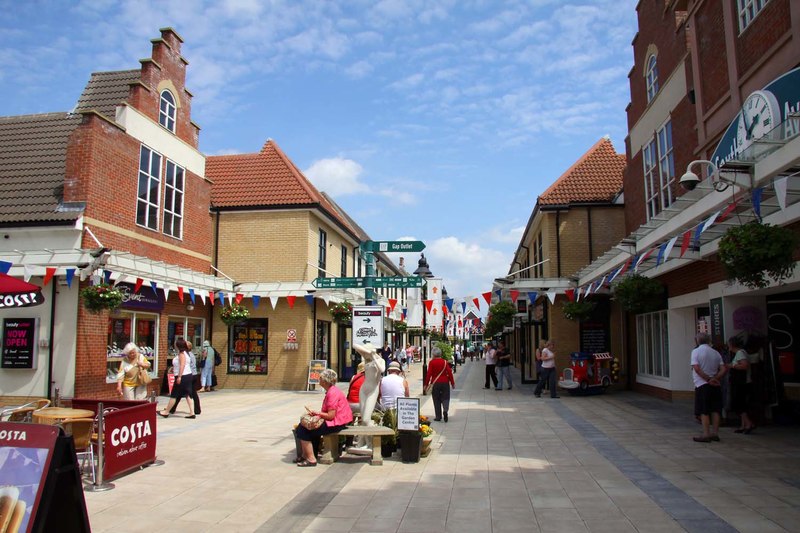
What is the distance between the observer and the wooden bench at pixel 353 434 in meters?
8.21

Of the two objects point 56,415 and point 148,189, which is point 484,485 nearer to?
point 56,415

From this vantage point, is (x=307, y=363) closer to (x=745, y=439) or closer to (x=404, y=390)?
(x=404, y=390)

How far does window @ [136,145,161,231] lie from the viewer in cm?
1658

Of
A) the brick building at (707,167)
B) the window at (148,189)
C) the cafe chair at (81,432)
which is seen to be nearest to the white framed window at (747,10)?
the brick building at (707,167)

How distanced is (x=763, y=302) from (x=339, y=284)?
26.8 ft

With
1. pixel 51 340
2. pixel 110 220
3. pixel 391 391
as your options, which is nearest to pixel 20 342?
pixel 51 340

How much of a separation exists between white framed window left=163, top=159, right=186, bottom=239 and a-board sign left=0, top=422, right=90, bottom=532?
14.6m

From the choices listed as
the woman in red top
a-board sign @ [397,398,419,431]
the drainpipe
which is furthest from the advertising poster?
the drainpipe

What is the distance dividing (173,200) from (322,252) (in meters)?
5.97

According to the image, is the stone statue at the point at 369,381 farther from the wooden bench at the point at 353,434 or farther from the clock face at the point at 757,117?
the clock face at the point at 757,117

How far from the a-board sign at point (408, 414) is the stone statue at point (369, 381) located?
0.46 metres

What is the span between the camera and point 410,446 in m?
8.32

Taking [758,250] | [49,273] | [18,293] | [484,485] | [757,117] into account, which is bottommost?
[484,485]

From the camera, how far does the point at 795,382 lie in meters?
13.3
